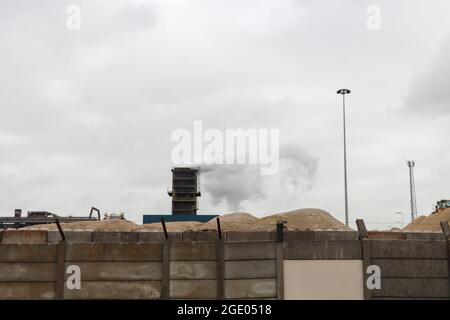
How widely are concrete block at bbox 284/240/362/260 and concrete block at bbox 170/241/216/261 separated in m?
2.76

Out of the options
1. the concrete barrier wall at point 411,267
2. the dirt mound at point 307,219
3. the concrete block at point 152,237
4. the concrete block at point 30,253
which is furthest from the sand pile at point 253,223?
the concrete block at point 30,253

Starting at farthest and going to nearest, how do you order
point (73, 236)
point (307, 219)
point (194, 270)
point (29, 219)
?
point (29, 219)
point (307, 219)
point (73, 236)
point (194, 270)

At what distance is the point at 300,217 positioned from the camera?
36.7 meters

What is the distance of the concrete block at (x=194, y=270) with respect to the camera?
54.8 feet

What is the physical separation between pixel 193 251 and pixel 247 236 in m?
2.10

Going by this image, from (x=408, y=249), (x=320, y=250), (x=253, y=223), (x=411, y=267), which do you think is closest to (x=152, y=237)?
(x=320, y=250)

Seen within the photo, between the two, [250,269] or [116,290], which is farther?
[250,269]

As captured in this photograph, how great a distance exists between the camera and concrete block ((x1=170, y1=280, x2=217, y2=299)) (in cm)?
1658

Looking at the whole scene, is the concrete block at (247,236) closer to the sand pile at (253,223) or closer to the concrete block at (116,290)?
the concrete block at (116,290)

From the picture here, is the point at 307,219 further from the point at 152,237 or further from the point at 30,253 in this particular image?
the point at 30,253

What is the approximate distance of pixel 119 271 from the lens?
16.7 m

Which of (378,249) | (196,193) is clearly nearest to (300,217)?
(378,249)
